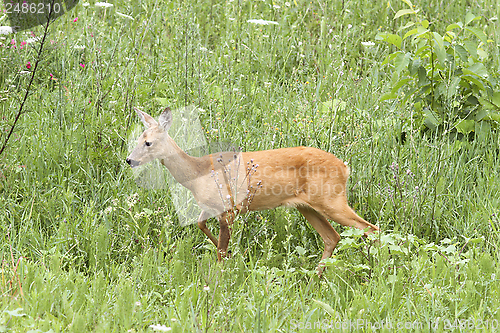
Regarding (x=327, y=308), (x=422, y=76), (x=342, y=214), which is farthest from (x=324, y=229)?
(x=422, y=76)

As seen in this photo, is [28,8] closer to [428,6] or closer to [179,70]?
[179,70]

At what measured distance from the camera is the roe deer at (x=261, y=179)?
3.68 meters

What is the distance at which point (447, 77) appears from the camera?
4609 millimetres

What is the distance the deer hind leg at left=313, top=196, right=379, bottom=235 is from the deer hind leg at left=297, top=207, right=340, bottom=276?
17 cm

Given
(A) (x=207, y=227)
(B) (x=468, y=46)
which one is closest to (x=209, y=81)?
(A) (x=207, y=227)

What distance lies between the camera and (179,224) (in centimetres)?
397

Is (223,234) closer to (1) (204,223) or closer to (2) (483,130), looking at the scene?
(1) (204,223)

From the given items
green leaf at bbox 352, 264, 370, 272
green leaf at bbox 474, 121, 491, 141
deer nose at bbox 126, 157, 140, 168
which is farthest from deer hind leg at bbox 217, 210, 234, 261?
green leaf at bbox 474, 121, 491, 141

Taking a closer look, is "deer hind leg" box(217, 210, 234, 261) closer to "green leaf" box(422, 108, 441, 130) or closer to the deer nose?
the deer nose

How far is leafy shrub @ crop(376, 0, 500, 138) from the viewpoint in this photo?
4418mm

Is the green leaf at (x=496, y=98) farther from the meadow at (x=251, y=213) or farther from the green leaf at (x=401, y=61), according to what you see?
the green leaf at (x=401, y=61)

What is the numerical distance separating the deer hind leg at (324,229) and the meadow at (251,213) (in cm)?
16

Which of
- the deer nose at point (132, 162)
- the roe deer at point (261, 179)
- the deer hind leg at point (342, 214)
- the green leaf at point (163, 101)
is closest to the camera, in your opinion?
the deer nose at point (132, 162)

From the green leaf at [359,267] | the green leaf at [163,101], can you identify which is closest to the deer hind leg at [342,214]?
the green leaf at [359,267]
